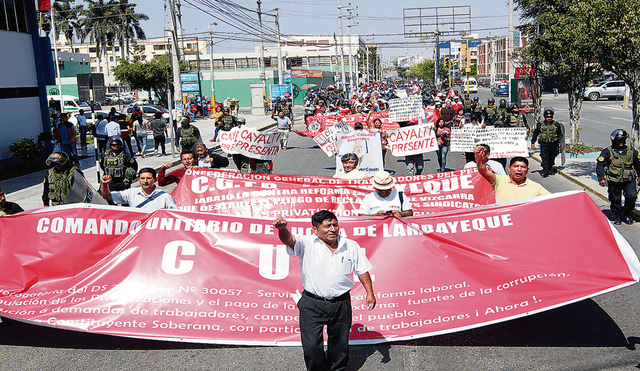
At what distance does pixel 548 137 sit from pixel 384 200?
9.44m

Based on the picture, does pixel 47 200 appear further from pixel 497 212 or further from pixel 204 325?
pixel 497 212

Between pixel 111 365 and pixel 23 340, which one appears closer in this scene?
pixel 111 365

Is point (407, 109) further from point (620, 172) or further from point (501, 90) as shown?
point (501, 90)

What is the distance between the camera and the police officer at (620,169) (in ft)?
32.2

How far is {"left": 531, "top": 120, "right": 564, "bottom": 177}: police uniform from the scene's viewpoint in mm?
14734

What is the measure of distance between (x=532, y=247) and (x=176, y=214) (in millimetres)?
3528

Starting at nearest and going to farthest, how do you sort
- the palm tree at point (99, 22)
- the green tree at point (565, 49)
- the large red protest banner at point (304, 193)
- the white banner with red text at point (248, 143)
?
the large red protest banner at point (304, 193) < the white banner with red text at point (248, 143) < the green tree at point (565, 49) < the palm tree at point (99, 22)

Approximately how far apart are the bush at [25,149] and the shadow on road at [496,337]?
1452cm

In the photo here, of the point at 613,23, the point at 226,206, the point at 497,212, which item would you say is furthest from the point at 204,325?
the point at 613,23

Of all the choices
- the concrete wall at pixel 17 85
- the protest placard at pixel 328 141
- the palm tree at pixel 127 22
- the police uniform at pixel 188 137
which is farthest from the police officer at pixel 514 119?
the palm tree at pixel 127 22

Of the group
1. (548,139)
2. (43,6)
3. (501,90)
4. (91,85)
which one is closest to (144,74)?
(91,85)

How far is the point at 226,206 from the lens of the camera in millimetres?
9039

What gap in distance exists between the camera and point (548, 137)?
14734mm

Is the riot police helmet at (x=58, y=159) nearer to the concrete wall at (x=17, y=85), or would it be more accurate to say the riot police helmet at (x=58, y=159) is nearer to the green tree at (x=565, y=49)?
the green tree at (x=565, y=49)
